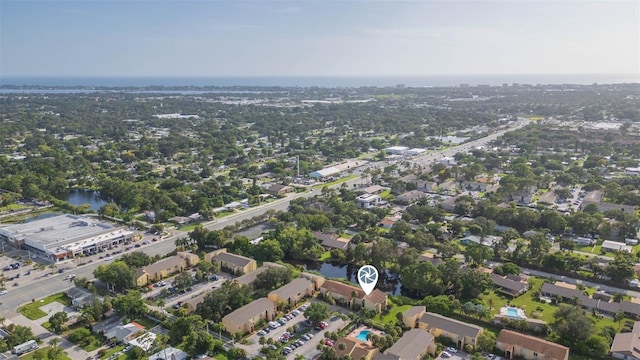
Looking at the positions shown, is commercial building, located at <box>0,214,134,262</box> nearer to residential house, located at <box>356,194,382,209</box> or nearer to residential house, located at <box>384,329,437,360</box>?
residential house, located at <box>356,194,382,209</box>

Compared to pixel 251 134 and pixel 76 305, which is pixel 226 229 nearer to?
pixel 76 305

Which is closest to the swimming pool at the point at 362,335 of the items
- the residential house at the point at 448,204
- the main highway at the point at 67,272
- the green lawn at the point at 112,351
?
the green lawn at the point at 112,351

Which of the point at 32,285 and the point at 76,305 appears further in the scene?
the point at 32,285

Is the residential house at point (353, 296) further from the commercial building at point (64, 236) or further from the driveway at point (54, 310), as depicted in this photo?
the commercial building at point (64, 236)

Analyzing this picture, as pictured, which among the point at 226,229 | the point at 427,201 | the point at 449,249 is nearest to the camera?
the point at 449,249

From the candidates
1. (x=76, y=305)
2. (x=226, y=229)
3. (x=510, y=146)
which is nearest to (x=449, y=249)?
(x=226, y=229)
